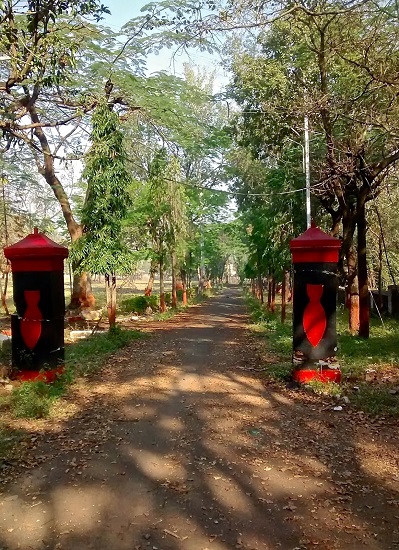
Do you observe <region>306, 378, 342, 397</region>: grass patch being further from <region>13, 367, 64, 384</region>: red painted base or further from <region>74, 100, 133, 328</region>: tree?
<region>74, 100, 133, 328</region>: tree

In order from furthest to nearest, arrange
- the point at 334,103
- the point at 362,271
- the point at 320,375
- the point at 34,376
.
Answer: the point at 362,271 < the point at 334,103 < the point at 320,375 < the point at 34,376

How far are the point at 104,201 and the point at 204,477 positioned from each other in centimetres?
953

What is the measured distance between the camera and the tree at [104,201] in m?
12.8

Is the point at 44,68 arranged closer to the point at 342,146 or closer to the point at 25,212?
the point at 342,146

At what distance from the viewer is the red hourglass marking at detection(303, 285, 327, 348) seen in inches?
306

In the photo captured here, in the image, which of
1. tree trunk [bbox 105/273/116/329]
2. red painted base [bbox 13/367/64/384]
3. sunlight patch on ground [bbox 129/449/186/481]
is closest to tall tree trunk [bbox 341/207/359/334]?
tree trunk [bbox 105/273/116/329]

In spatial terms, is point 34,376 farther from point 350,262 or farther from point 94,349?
point 350,262

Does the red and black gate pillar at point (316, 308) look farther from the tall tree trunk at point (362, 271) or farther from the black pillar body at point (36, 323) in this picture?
the tall tree trunk at point (362, 271)

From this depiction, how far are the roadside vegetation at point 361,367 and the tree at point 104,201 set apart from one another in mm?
4626

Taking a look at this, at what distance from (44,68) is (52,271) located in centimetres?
318

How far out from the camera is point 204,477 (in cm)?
445

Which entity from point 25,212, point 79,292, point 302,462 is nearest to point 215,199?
point 25,212

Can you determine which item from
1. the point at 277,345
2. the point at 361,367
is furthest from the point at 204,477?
the point at 277,345

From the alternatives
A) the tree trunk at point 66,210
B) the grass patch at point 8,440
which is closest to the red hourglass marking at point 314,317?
the grass patch at point 8,440
